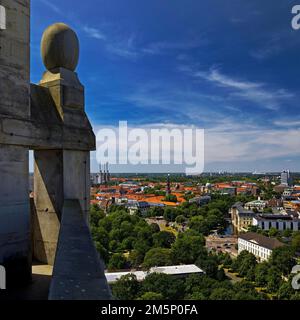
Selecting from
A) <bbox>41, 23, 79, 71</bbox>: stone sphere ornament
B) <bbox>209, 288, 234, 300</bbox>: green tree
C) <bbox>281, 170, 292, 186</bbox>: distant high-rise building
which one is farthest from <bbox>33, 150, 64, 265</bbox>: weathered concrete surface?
<bbox>281, 170, 292, 186</bbox>: distant high-rise building

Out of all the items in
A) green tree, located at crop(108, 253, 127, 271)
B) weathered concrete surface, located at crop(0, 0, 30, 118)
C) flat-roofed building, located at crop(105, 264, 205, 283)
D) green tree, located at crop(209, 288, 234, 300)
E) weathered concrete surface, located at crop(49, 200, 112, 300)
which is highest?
weathered concrete surface, located at crop(0, 0, 30, 118)

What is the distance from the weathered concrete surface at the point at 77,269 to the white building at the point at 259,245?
4977 cm

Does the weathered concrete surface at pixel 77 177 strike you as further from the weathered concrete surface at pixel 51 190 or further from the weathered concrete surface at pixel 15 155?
the weathered concrete surface at pixel 15 155

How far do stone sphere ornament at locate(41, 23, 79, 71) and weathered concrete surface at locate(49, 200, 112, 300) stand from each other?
2199 millimetres

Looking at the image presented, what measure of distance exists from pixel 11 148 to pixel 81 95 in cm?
138

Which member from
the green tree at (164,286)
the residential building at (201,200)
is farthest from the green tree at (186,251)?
the residential building at (201,200)

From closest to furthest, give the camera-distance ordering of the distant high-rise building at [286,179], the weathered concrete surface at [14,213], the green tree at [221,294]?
the weathered concrete surface at [14,213]
the green tree at [221,294]
the distant high-rise building at [286,179]

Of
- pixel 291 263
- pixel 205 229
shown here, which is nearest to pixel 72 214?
pixel 291 263

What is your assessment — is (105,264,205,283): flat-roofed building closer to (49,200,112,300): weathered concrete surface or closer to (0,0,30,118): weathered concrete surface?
(0,0,30,118): weathered concrete surface

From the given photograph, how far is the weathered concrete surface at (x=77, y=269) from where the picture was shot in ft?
5.84

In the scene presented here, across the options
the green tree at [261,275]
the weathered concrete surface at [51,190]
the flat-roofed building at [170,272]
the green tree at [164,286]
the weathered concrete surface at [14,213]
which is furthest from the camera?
the green tree at [261,275]

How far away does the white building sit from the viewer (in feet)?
161

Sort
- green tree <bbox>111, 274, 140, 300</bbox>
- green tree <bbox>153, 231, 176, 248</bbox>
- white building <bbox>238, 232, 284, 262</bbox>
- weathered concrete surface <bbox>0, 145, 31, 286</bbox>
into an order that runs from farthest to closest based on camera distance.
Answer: green tree <bbox>153, 231, 176, 248</bbox> → white building <bbox>238, 232, 284, 262</bbox> → green tree <bbox>111, 274, 140, 300</bbox> → weathered concrete surface <bbox>0, 145, 31, 286</bbox>

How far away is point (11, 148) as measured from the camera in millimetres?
3293
